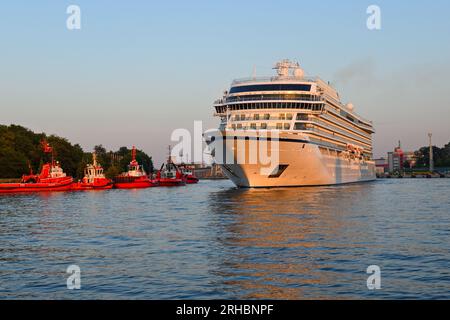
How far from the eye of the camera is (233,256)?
23859 millimetres

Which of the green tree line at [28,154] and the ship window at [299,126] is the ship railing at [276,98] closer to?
the ship window at [299,126]

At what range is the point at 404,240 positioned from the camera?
27734 mm

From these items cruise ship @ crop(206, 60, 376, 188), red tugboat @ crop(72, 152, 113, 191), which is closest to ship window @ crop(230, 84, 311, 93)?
cruise ship @ crop(206, 60, 376, 188)

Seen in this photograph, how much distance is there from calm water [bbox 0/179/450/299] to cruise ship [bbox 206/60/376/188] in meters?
26.6

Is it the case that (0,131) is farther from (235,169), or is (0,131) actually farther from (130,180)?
(235,169)

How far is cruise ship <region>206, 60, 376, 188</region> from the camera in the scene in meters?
67.6

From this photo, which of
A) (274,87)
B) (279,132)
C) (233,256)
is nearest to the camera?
(233,256)

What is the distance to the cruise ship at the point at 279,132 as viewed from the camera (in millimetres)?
67625

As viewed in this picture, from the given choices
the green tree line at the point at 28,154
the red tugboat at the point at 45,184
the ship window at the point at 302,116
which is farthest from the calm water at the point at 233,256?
the green tree line at the point at 28,154

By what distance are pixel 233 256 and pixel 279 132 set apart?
4595cm
